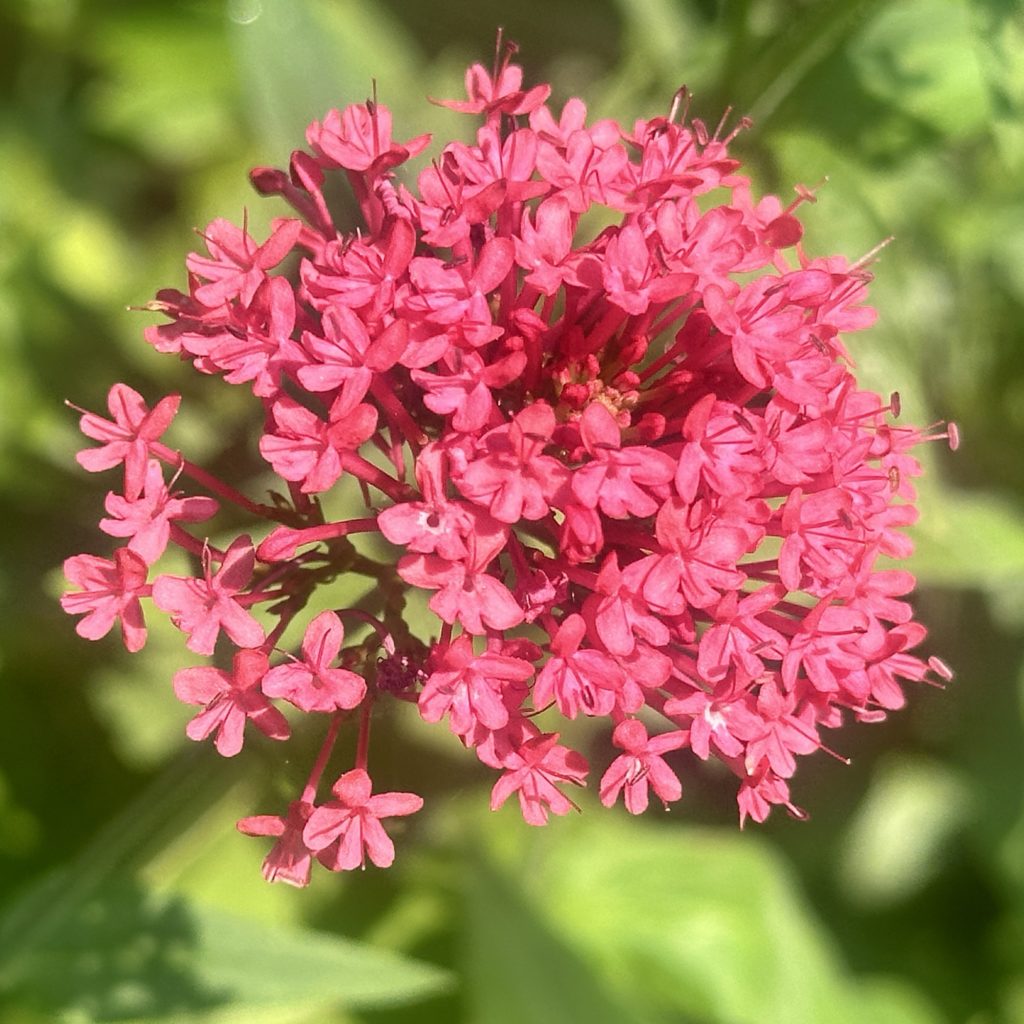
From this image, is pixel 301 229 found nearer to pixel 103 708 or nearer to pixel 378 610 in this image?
pixel 378 610

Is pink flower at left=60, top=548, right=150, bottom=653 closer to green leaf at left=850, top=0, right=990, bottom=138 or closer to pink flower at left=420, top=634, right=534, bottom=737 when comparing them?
pink flower at left=420, top=634, right=534, bottom=737

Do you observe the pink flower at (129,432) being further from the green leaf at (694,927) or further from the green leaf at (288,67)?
the green leaf at (694,927)

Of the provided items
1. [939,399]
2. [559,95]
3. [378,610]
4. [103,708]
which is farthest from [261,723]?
[559,95]

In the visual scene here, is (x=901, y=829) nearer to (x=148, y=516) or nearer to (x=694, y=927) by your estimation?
(x=694, y=927)

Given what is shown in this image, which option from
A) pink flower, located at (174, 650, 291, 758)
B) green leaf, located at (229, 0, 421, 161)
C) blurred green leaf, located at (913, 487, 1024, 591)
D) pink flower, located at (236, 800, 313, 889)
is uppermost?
green leaf, located at (229, 0, 421, 161)

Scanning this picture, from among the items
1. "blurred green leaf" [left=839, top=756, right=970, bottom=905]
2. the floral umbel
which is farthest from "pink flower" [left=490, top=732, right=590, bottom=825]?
"blurred green leaf" [left=839, top=756, right=970, bottom=905]

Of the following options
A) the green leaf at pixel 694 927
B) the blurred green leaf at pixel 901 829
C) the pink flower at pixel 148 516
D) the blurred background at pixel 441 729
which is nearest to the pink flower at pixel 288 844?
the blurred background at pixel 441 729
